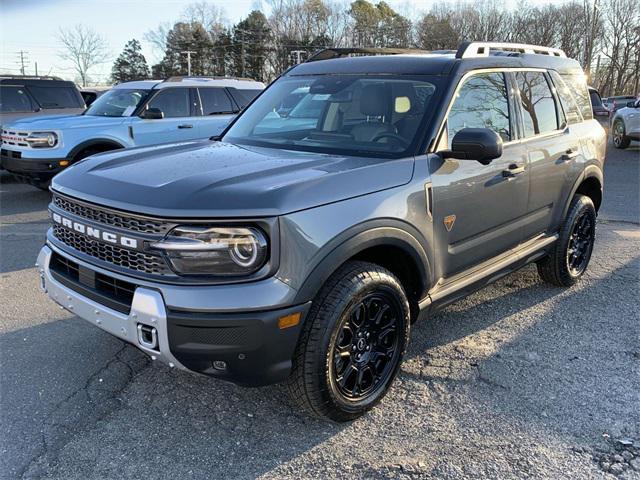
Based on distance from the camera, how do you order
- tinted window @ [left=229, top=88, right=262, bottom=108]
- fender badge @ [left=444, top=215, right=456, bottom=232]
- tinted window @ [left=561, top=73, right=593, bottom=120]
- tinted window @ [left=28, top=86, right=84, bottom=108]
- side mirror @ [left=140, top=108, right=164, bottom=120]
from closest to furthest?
1. fender badge @ [left=444, top=215, right=456, bottom=232]
2. tinted window @ [left=561, top=73, right=593, bottom=120]
3. side mirror @ [left=140, top=108, right=164, bottom=120]
4. tinted window @ [left=229, top=88, right=262, bottom=108]
5. tinted window @ [left=28, top=86, right=84, bottom=108]

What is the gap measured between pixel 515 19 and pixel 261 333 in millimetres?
62739

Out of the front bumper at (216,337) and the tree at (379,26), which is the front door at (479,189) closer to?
the front bumper at (216,337)

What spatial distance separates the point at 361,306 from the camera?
2.94m

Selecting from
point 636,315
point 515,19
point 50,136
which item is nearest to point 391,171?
point 636,315

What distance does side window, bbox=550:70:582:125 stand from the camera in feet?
15.3

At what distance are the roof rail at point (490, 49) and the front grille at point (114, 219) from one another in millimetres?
2334

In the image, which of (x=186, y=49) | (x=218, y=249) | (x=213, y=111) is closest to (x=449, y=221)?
(x=218, y=249)

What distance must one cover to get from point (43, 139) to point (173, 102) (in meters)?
2.12

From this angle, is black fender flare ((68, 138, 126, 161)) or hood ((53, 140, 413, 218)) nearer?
hood ((53, 140, 413, 218))

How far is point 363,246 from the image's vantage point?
111 inches

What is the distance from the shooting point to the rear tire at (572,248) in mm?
4770

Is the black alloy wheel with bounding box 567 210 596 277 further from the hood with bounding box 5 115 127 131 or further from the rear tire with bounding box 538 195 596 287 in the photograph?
the hood with bounding box 5 115 127 131

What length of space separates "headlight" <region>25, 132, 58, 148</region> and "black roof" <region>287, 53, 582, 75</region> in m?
5.54

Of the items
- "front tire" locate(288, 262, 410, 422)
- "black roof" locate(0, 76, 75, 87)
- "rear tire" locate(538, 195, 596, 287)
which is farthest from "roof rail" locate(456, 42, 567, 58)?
"black roof" locate(0, 76, 75, 87)
